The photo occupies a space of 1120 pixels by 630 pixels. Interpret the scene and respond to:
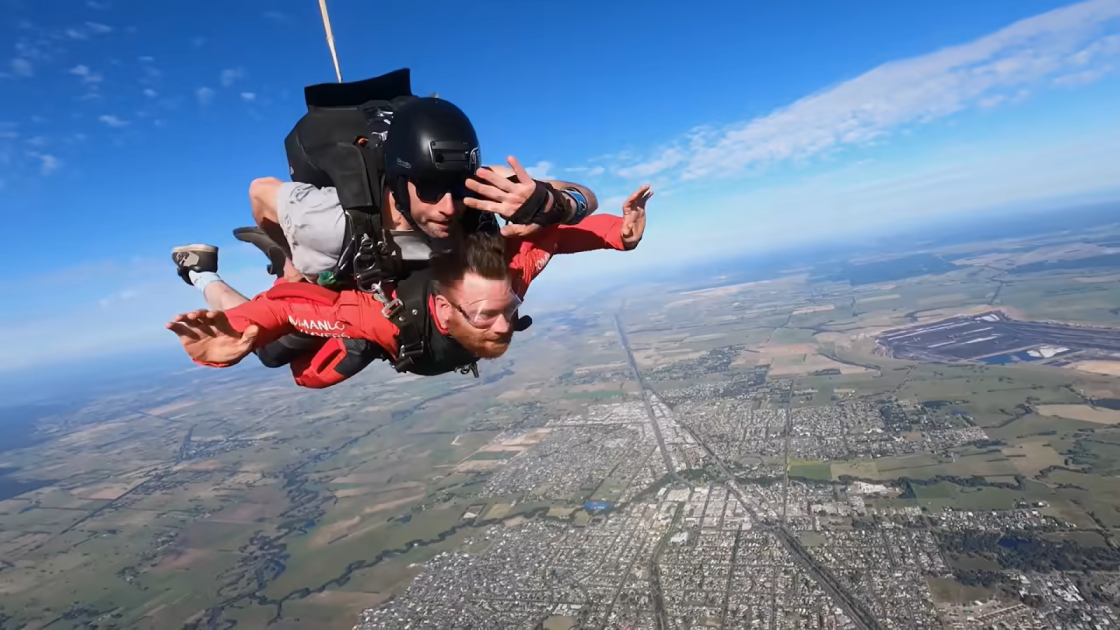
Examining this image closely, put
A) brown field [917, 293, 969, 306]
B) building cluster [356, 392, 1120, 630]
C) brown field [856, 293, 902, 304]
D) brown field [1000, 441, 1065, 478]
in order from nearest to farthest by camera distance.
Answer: building cluster [356, 392, 1120, 630] < brown field [1000, 441, 1065, 478] < brown field [917, 293, 969, 306] < brown field [856, 293, 902, 304]

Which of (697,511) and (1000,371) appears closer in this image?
(697,511)

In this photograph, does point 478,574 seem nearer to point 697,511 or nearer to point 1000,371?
point 697,511

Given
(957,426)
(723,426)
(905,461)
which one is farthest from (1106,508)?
(723,426)

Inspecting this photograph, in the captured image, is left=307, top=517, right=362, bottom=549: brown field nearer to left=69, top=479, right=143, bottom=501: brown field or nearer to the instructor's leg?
left=69, top=479, right=143, bottom=501: brown field

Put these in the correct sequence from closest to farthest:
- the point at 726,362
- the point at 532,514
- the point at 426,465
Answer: the point at 532,514 → the point at 426,465 → the point at 726,362

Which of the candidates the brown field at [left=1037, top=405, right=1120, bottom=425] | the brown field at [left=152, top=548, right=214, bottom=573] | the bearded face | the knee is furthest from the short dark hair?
the brown field at [left=1037, top=405, right=1120, bottom=425]

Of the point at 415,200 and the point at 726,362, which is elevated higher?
the point at 415,200
